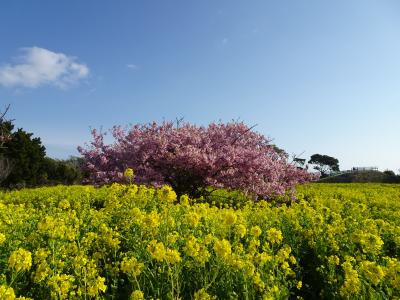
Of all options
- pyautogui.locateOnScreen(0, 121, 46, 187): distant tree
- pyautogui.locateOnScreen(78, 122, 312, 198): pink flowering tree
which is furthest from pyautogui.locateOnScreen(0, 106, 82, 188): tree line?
pyautogui.locateOnScreen(78, 122, 312, 198): pink flowering tree

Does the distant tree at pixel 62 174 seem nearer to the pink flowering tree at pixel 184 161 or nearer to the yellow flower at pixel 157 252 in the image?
the pink flowering tree at pixel 184 161

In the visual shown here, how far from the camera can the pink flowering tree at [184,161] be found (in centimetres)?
1157

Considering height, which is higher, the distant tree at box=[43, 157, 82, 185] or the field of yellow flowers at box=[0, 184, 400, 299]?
the distant tree at box=[43, 157, 82, 185]

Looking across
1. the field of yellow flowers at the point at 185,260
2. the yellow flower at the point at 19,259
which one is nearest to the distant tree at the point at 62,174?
the field of yellow flowers at the point at 185,260

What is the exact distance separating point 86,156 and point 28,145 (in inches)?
825

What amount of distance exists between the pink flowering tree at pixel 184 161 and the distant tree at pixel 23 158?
61.7 feet

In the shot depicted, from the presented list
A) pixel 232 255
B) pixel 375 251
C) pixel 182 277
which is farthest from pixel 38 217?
pixel 375 251

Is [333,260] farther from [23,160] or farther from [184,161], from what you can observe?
[23,160]

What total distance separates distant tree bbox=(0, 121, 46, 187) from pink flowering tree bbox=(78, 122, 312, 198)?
1879 cm

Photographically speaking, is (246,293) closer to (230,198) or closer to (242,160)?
(242,160)

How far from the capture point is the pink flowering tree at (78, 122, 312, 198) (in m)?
11.6

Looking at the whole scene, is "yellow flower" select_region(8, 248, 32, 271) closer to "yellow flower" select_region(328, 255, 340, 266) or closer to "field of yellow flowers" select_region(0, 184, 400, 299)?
"field of yellow flowers" select_region(0, 184, 400, 299)

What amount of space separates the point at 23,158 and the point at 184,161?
72.9 ft

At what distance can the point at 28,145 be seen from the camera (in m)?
31.3
